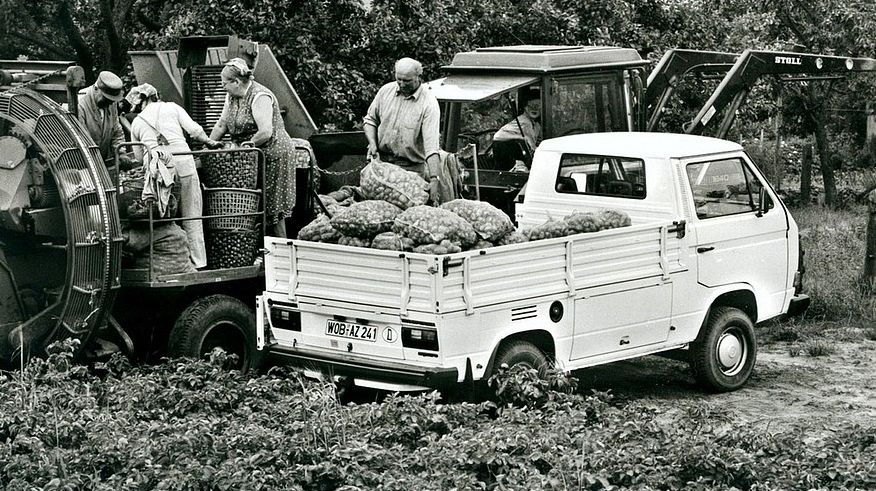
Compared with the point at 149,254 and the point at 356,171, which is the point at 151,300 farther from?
the point at 356,171

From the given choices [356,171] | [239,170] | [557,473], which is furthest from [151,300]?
[557,473]

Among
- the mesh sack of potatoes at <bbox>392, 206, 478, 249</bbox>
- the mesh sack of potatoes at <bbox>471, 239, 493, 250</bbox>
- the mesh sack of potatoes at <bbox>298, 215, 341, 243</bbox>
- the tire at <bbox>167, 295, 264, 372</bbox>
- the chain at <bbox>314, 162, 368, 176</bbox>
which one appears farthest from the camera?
the chain at <bbox>314, 162, 368, 176</bbox>

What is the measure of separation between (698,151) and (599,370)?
1.98m

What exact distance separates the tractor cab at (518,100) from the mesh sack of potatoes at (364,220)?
8.65 feet

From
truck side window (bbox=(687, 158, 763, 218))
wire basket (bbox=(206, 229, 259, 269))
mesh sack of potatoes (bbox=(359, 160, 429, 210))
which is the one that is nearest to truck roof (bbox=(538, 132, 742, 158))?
truck side window (bbox=(687, 158, 763, 218))

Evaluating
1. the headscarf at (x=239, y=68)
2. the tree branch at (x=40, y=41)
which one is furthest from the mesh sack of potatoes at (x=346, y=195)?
the tree branch at (x=40, y=41)

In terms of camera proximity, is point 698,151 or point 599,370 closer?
point 698,151

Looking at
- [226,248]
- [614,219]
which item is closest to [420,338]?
[614,219]

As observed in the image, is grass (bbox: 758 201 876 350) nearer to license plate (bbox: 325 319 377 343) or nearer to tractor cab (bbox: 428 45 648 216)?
tractor cab (bbox: 428 45 648 216)

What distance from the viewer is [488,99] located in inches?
478

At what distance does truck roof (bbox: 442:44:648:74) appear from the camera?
12023 millimetres

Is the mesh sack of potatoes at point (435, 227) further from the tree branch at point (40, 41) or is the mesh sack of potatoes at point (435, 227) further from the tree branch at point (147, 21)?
the tree branch at point (40, 41)

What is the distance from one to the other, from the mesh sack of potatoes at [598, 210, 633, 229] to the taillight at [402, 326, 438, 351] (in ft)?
6.05

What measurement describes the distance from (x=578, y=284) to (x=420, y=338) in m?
1.27
